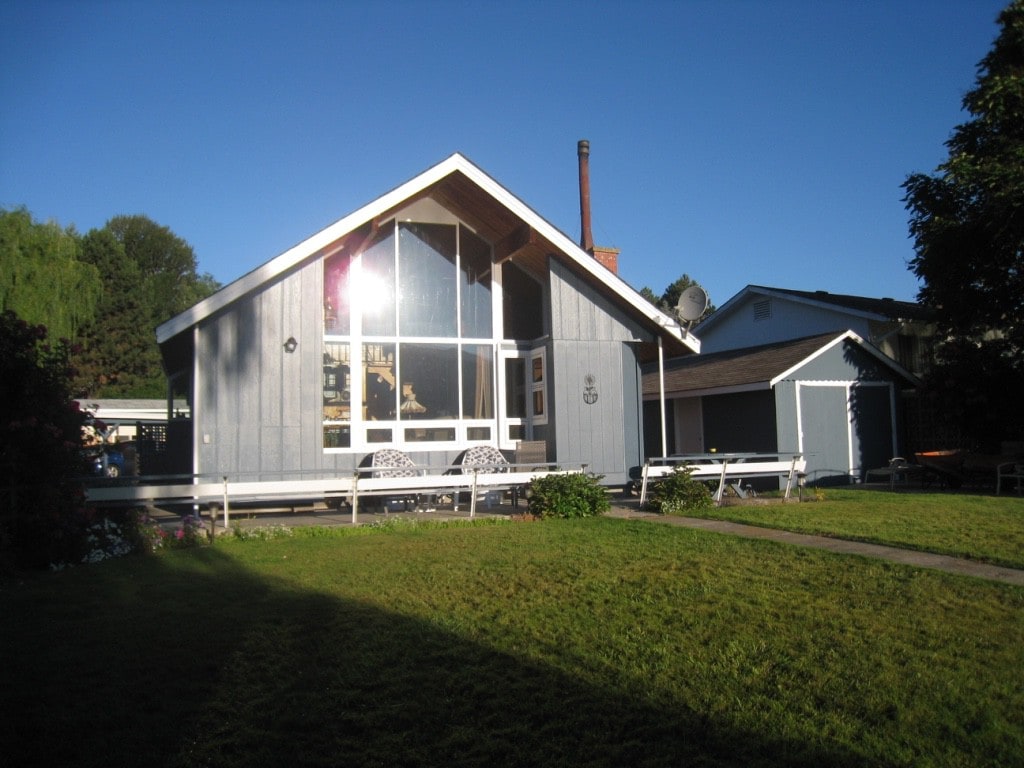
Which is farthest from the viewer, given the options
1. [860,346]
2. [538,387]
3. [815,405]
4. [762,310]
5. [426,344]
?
[762,310]

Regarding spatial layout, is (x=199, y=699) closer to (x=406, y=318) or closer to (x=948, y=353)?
(x=406, y=318)

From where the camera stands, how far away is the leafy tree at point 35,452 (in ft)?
27.9

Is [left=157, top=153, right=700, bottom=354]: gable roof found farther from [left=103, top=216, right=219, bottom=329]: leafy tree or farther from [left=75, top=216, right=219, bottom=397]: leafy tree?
[left=103, top=216, right=219, bottom=329]: leafy tree

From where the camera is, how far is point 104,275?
47812mm

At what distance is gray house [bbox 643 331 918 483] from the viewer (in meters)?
19.7

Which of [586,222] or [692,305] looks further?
[586,222]

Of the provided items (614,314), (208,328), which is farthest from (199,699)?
(614,314)

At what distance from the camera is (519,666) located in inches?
205

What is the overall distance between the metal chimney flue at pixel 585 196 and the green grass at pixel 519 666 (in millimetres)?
13112

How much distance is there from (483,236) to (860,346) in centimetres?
997

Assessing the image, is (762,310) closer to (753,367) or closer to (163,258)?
(753,367)

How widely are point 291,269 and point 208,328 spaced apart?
1643 mm

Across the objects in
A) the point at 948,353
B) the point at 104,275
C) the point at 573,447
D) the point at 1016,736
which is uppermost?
the point at 104,275

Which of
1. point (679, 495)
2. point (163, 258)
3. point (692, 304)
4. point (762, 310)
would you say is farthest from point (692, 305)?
point (163, 258)
